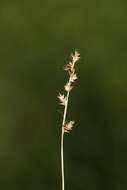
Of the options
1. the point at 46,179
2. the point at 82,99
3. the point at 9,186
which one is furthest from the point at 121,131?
the point at 9,186

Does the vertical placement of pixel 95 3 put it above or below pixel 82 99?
above

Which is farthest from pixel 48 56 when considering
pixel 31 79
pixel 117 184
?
pixel 117 184

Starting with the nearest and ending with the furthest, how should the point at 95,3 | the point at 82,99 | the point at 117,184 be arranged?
1. the point at 117,184
2. the point at 82,99
3. the point at 95,3

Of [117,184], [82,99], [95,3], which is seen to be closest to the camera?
[117,184]

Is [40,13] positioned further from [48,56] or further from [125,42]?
[125,42]

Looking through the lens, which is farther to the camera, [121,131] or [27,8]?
[27,8]

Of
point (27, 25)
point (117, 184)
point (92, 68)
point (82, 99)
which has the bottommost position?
point (117, 184)
